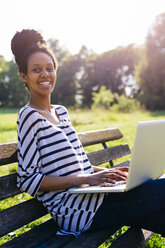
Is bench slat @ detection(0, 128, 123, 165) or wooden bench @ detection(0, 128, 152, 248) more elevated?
bench slat @ detection(0, 128, 123, 165)

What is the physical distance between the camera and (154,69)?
28594 millimetres

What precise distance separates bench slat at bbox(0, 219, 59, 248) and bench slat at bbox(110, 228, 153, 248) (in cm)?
43

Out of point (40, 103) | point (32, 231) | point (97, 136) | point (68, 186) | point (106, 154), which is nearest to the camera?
point (68, 186)

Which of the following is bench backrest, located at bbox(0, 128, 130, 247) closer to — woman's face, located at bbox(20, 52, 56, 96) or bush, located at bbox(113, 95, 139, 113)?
woman's face, located at bbox(20, 52, 56, 96)

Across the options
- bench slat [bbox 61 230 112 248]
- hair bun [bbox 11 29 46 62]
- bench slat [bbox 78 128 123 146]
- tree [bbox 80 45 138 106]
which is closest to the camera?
bench slat [bbox 61 230 112 248]

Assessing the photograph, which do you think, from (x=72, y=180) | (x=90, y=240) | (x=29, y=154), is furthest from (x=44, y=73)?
(x=90, y=240)

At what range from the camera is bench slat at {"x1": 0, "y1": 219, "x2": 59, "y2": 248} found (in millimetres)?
1828

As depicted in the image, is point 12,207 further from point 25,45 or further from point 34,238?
point 25,45

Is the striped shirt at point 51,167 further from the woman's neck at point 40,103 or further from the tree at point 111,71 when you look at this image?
the tree at point 111,71

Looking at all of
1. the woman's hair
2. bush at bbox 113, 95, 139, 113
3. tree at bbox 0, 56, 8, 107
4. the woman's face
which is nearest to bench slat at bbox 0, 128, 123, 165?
the woman's face

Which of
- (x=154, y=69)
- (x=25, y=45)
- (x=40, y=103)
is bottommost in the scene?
(x=40, y=103)

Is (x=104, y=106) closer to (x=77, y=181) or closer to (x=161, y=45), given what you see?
(x=161, y=45)

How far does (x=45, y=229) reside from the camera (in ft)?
6.73

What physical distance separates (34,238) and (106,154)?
1.34 metres
